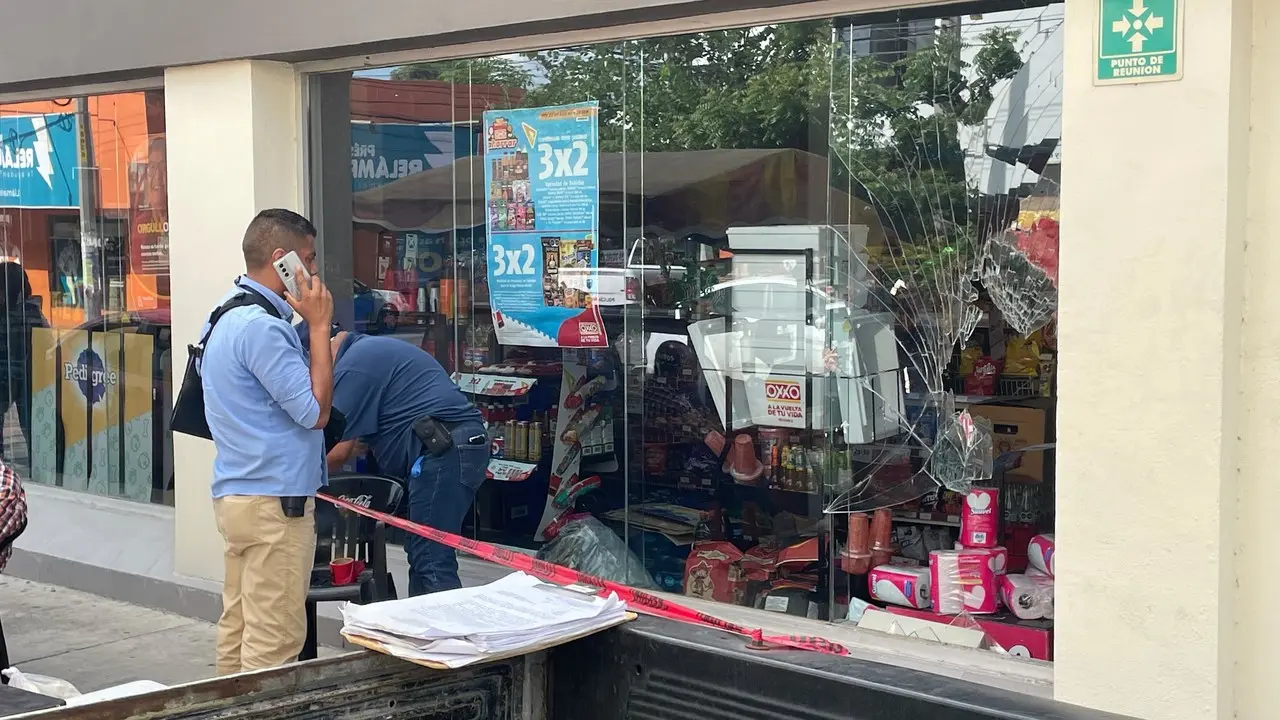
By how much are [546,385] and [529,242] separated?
2.51 ft

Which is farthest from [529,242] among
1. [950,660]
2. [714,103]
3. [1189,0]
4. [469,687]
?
[469,687]

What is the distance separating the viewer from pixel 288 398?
445 centimetres

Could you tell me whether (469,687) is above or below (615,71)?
below

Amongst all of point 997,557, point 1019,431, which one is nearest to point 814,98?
point 1019,431

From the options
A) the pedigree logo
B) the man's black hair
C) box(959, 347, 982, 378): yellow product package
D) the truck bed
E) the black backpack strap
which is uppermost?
the man's black hair

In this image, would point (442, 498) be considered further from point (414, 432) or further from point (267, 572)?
point (267, 572)

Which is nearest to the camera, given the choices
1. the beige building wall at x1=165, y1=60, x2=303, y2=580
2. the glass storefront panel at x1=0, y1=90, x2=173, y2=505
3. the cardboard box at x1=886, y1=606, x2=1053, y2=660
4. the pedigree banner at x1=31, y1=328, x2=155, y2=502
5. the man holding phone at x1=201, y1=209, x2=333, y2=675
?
the man holding phone at x1=201, y1=209, x2=333, y2=675

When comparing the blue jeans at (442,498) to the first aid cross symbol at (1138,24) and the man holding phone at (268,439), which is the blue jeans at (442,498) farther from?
the first aid cross symbol at (1138,24)

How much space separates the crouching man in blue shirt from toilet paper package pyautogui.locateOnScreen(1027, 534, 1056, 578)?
2.43 meters

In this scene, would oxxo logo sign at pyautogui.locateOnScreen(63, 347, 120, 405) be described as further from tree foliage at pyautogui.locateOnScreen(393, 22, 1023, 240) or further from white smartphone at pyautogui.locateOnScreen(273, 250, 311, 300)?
white smartphone at pyautogui.locateOnScreen(273, 250, 311, 300)

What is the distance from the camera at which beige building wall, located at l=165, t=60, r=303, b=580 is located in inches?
270

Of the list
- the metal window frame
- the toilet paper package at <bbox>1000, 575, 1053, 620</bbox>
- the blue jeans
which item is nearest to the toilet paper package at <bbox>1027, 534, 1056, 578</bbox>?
the toilet paper package at <bbox>1000, 575, 1053, 620</bbox>

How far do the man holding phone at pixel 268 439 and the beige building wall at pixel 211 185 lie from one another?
2353 millimetres

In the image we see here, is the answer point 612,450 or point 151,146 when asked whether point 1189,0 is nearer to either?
point 612,450
